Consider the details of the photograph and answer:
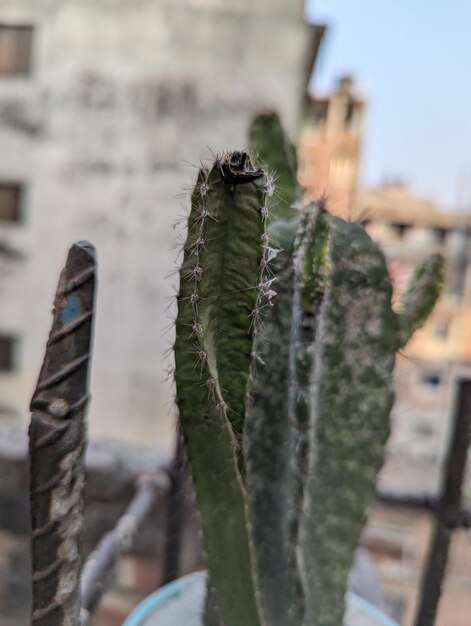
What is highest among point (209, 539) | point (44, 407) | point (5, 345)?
point (44, 407)

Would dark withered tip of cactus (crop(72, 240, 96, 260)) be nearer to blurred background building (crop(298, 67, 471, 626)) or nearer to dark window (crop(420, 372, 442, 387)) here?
blurred background building (crop(298, 67, 471, 626))

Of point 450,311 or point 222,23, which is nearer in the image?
point 222,23

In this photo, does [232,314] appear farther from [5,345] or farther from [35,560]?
[5,345]

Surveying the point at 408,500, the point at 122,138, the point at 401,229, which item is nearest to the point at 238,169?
the point at 408,500

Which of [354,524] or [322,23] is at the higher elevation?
[322,23]

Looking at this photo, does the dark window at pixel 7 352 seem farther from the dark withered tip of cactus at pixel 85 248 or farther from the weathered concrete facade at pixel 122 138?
the dark withered tip of cactus at pixel 85 248

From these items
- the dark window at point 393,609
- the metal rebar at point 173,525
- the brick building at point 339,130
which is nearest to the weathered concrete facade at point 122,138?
the dark window at point 393,609

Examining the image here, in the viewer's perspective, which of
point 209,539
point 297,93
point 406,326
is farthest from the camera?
point 297,93

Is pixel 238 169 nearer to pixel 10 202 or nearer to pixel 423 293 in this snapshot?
pixel 423 293

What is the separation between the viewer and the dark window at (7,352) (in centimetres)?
292

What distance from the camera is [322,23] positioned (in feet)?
8.81

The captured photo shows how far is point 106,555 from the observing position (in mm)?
589

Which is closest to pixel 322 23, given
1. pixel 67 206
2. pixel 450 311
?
pixel 67 206

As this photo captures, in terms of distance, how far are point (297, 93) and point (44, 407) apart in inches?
99.5
